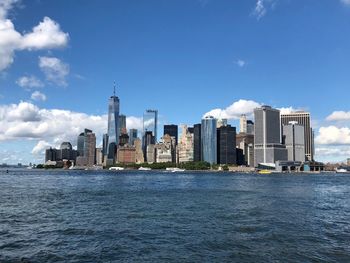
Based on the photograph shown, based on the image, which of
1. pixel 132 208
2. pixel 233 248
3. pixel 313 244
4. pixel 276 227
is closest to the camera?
pixel 233 248

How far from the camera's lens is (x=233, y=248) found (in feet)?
120

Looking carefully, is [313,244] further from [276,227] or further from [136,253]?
[136,253]

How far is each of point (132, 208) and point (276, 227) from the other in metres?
26.7

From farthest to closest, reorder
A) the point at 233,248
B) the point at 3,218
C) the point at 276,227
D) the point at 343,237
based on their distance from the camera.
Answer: the point at 3,218 < the point at 276,227 < the point at 343,237 < the point at 233,248

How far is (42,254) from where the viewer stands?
112 ft

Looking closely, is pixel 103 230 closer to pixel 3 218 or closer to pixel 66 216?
pixel 66 216

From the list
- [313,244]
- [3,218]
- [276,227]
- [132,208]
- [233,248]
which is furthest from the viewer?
A: [132,208]

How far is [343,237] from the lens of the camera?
43.0m

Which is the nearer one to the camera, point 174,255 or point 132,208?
point 174,255

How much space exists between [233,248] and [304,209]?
118ft

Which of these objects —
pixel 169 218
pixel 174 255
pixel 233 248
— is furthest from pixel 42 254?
pixel 169 218

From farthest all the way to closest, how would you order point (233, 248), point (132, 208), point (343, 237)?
1. point (132, 208)
2. point (343, 237)
3. point (233, 248)

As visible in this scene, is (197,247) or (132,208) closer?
(197,247)

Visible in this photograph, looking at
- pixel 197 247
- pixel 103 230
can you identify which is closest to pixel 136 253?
pixel 197 247
